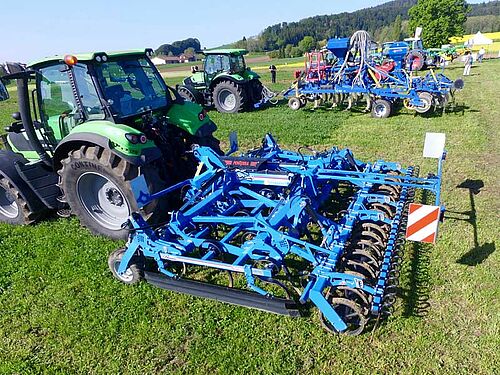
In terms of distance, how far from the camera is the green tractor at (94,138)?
4223 mm

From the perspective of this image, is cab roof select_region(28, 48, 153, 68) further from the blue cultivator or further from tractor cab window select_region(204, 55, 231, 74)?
tractor cab window select_region(204, 55, 231, 74)

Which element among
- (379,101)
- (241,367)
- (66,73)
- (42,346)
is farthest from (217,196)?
(379,101)

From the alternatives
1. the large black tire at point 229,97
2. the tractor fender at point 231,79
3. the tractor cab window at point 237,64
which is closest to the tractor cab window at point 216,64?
the tractor cab window at point 237,64

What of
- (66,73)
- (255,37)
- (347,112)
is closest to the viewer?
(66,73)

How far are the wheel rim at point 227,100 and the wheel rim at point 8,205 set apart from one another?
27.4 ft

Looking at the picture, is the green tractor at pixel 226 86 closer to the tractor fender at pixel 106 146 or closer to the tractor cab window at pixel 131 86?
the tractor cab window at pixel 131 86

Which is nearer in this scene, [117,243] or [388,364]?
[388,364]

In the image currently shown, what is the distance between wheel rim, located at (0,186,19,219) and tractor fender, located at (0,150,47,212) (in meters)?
0.46

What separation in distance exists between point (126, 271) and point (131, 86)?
2.34 m

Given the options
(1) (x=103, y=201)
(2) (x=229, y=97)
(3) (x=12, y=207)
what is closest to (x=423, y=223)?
(1) (x=103, y=201)

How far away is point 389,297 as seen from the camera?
3.12m

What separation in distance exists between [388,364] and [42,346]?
270 cm

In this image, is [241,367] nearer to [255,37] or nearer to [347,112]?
[347,112]

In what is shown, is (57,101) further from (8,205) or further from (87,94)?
(8,205)
